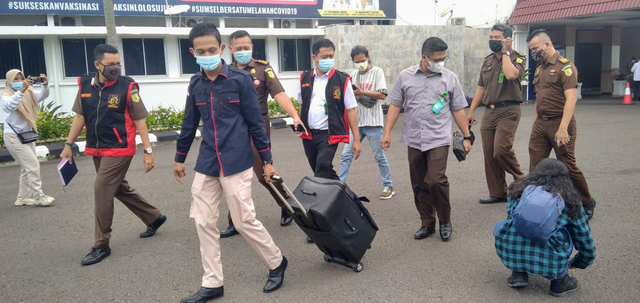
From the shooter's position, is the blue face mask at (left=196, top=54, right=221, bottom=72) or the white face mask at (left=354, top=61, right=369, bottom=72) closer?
the blue face mask at (left=196, top=54, right=221, bottom=72)

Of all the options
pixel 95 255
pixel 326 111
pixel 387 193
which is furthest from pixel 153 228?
pixel 387 193

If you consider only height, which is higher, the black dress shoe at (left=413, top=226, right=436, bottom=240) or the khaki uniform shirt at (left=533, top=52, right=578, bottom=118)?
the khaki uniform shirt at (left=533, top=52, right=578, bottom=118)

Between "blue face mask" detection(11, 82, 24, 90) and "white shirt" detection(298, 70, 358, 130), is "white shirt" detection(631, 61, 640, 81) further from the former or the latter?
"blue face mask" detection(11, 82, 24, 90)

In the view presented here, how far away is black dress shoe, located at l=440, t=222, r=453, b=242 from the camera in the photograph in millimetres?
4926

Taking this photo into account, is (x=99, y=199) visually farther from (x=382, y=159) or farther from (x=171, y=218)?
(x=382, y=159)

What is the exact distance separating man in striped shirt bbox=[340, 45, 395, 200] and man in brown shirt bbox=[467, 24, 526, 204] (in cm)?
112

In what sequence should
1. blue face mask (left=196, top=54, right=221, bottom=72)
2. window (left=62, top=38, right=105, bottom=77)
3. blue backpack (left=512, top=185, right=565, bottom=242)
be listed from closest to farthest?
blue backpack (left=512, top=185, right=565, bottom=242), blue face mask (left=196, top=54, right=221, bottom=72), window (left=62, top=38, right=105, bottom=77)

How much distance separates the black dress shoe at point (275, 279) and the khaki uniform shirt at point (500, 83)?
133 inches

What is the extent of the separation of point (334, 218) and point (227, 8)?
44.6 feet

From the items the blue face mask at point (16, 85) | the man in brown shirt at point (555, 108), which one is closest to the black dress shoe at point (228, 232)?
the man in brown shirt at point (555, 108)

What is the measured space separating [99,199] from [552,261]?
3710 mm

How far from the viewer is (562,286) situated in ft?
12.2

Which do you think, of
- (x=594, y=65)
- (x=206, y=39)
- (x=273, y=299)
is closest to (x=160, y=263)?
(x=273, y=299)

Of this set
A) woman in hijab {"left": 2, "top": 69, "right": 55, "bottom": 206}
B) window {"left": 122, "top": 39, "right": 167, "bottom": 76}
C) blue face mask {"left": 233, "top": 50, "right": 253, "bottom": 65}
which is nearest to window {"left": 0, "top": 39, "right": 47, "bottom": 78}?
window {"left": 122, "top": 39, "right": 167, "bottom": 76}
